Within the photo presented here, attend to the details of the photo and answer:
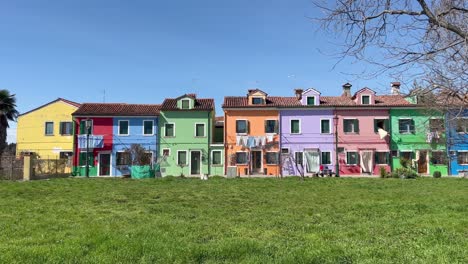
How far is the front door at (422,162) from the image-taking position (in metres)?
38.6

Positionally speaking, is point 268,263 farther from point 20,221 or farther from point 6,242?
point 20,221

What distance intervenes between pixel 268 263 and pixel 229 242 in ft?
4.51

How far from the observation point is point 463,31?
15.8 ft

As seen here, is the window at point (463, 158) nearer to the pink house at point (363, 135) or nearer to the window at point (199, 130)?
the pink house at point (363, 135)

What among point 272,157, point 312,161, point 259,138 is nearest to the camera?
point 312,161

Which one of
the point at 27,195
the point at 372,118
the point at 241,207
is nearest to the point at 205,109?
the point at 372,118

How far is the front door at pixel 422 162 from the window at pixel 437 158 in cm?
71

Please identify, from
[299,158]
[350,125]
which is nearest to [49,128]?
[299,158]

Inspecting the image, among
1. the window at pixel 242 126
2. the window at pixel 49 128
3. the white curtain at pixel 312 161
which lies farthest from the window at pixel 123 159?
the white curtain at pixel 312 161

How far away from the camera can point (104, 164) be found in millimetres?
40188

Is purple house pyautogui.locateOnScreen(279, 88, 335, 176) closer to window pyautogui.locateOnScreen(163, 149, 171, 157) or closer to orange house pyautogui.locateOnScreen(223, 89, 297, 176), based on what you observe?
orange house pyautogui.locateOnScreen(223, 89, 297, 176)

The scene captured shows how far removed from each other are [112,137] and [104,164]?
2.89m

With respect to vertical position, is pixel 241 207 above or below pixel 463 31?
below

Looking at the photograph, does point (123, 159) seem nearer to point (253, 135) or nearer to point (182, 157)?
point (182, 157)
